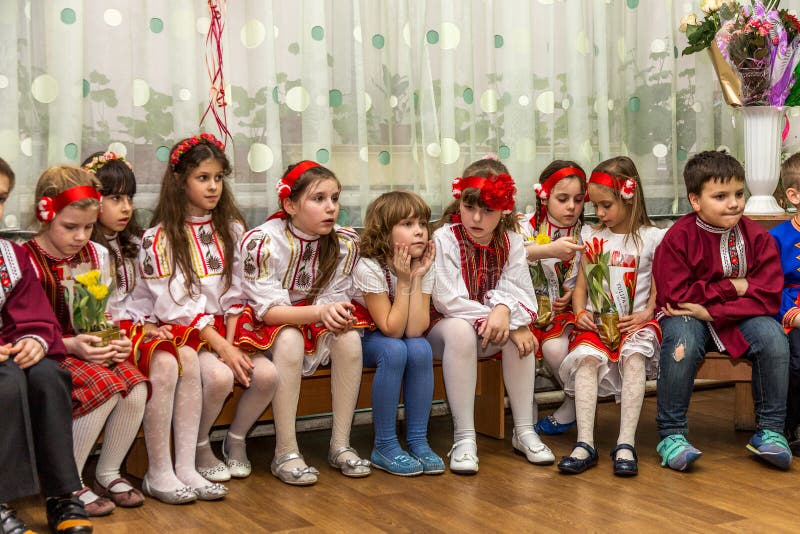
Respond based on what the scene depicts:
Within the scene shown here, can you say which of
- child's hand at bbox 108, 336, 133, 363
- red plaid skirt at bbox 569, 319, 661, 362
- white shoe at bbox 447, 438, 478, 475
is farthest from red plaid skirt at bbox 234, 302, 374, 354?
red plaid skirt at bbox 569, 319, 661, 362

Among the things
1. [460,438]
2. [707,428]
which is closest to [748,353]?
[707,428]

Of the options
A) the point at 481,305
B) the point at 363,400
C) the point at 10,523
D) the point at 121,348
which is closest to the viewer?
the point at 10,523

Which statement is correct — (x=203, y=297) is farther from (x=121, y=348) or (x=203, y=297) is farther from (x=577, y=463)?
(x=577, y=463)

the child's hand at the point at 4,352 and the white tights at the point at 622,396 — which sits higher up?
the child's hand at the point at 4,352

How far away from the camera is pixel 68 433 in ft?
7.53

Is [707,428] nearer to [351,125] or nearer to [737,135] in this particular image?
[737,135]

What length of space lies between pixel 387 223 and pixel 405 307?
0.26 meters

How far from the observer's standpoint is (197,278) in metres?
2.83

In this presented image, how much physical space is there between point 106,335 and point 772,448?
1893 millimetres

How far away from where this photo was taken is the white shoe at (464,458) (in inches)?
110

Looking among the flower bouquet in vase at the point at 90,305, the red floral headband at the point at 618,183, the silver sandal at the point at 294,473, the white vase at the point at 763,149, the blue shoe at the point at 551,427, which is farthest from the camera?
the white vase at the point at 763,149

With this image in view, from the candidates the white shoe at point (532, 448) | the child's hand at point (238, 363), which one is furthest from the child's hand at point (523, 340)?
the child's hand at point (238, 363)

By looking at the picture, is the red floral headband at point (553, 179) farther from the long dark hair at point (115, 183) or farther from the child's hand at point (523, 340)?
the long dark hair at point (115, 183)

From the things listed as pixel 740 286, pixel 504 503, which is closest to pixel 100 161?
pixel 504 503
